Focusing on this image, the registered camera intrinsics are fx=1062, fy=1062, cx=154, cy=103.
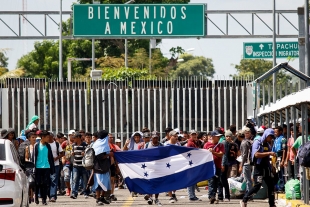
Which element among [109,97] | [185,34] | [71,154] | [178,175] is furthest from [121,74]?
[178,175]

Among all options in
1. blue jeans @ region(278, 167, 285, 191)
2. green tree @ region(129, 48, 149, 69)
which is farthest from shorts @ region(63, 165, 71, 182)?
green tree @ region(129, 48, 149, 69)

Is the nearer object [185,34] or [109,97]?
[185,34]

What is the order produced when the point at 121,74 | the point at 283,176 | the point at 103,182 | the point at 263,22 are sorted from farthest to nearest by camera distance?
the point at 121,74 → the point at 263,22 → the point at 283,176 → the point at 103,182

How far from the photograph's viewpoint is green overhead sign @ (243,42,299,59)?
52.4 meters

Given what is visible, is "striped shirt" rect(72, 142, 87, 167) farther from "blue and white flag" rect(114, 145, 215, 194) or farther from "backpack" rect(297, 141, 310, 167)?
"backpack" rect(297, 141, 310, 167)

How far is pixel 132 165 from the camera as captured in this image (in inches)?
1016

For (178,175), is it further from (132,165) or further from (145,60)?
(145,60)

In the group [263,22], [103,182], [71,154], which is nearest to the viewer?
[103,182]

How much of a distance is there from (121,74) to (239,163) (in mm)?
29298

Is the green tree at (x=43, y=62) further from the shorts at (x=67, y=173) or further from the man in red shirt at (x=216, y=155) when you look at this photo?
the man in red shirt at (x=216, y=155)

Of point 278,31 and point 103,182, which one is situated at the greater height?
point 278,31

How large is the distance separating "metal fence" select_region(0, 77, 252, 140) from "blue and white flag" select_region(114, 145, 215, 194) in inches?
759

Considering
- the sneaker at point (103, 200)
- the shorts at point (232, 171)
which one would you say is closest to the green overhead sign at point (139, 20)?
the shorts at point (232, 171)

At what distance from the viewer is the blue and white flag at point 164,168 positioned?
25750 millimetres
